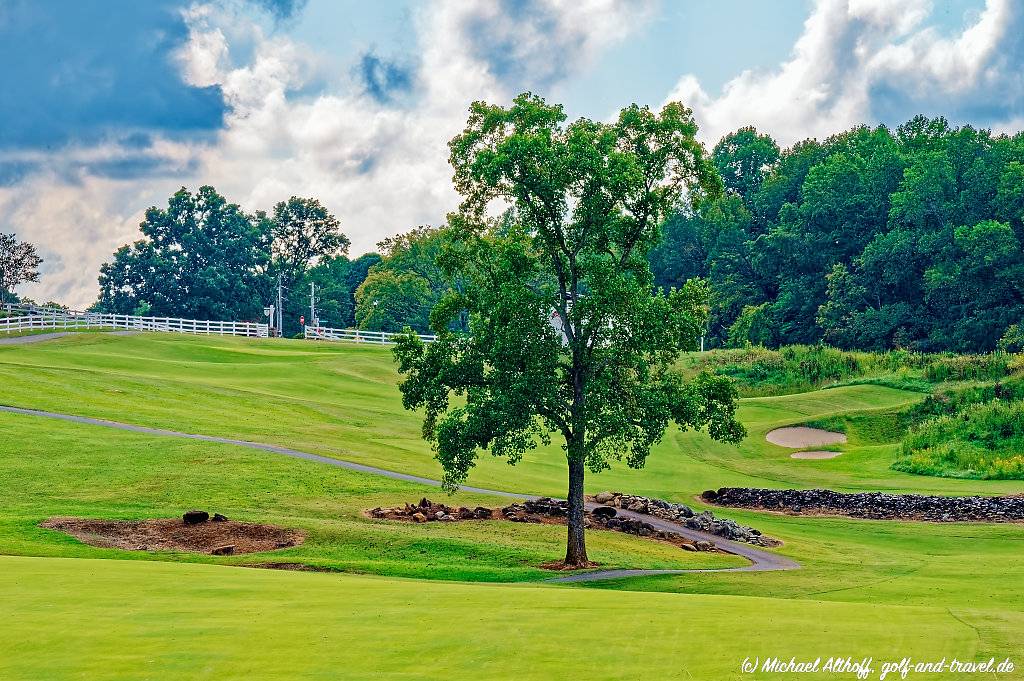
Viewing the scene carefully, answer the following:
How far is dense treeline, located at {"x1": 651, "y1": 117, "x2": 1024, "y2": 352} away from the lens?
319ft

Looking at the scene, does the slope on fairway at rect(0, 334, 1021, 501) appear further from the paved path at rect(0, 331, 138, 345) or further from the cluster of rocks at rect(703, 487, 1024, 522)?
the cluster of rocks at rect(703, 487, 1024, 522)

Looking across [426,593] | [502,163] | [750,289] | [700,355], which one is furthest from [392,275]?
[426,593]

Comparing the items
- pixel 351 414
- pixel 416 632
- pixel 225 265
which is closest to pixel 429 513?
pixel 416 632

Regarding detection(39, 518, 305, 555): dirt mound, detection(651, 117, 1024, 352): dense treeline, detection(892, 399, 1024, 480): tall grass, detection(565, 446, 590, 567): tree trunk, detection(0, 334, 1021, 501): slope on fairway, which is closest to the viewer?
detection(39, 518, 305, 555): dirt mound

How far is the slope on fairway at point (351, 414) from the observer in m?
48.0

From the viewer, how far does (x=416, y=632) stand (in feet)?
52.5

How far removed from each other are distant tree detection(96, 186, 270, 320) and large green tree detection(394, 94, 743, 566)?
364ft

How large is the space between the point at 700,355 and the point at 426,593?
74.4 meters

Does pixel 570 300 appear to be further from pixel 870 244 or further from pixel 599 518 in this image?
pixel 870 244

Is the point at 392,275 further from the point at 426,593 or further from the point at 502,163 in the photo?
the point at 426,593

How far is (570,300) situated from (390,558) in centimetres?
880

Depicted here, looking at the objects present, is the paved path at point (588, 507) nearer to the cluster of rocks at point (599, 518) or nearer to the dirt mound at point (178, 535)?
the cluster of rocks at point (599, 518)

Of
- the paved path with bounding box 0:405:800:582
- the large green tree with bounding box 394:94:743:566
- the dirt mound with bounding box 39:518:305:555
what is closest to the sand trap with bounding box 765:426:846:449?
the paved path with bounding box 0:405:800:582

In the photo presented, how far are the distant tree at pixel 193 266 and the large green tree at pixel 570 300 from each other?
111028mm
